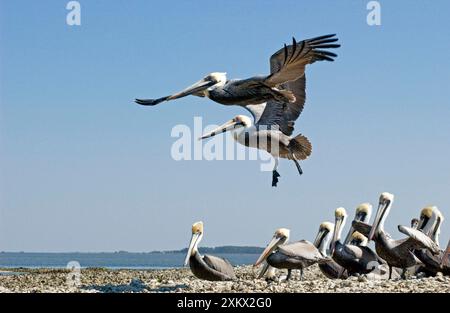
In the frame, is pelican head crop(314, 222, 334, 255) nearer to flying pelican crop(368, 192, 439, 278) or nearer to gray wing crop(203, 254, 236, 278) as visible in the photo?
flying pelican crop(368, 192, 439, 278)

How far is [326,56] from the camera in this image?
12102 mm

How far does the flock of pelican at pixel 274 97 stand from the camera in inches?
472

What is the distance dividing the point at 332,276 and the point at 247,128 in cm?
288

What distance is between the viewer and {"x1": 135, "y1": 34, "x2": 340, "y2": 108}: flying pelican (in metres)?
11.9

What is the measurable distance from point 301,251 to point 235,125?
3.16 m

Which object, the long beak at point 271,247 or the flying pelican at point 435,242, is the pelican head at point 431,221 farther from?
the long beak at point 271,247

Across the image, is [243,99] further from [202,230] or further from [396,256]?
[396,256]

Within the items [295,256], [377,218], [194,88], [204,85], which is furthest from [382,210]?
[194,88]

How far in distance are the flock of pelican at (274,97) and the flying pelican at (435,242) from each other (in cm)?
239

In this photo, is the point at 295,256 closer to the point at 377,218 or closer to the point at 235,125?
the point at 377,218

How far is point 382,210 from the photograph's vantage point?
1320 centimetres

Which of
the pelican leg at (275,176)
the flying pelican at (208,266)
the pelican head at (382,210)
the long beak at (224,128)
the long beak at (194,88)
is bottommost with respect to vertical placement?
the flying pelican at (208,266)

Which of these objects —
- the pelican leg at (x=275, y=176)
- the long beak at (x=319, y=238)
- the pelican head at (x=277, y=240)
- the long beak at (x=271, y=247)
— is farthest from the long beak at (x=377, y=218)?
the pelican leg at (x=275, y=176)
